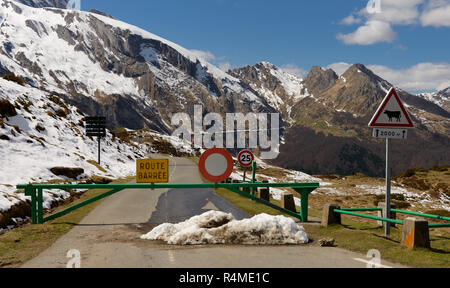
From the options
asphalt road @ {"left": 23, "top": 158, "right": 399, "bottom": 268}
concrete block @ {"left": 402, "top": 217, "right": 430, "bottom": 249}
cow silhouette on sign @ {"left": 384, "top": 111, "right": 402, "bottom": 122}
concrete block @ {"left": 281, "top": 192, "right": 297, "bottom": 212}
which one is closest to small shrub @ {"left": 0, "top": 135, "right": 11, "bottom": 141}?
asphalt road @ {"left": 23, "top": 158, "right": 399, "bottom": 268}

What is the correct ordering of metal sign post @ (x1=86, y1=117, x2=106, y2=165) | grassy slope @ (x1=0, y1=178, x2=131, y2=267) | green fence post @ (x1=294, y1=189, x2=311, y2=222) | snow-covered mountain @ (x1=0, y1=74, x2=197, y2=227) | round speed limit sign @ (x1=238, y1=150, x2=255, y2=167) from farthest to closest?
1. metal sign post @ (x1=86, y1=117, x2=106, y2=165)
2. snow-covered mountain @ (x1=0, y1=74, x2=197, y2=227)
3. round speed limit sign @ (x1=238, y1=150, x2=255, y2=167)
4. green fence post @ (x1=294, y1=189, x2=311, y2=222)
5. grassy slope @ (x1=0, y1=178, x2=131, y2=267)

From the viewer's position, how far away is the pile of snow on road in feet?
30.3

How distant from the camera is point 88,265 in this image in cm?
723

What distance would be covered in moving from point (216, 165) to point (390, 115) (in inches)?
218

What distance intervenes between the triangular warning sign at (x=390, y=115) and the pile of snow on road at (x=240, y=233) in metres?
3.91

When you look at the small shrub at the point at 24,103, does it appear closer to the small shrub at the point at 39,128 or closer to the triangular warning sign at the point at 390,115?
the small shrub at the point at 39,128

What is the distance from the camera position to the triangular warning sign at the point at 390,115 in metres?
10.0

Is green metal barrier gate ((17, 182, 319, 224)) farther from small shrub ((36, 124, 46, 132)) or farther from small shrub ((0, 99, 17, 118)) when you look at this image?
small shrub ((36, 124, 46, 132))

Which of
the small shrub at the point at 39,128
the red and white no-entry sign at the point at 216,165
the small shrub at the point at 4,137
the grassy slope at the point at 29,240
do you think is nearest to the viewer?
the grassy slope at the point at 29,240

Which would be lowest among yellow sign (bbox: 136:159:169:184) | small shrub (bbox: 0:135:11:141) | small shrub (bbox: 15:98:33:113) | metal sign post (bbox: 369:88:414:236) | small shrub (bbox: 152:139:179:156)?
small shrub (bbox: 152:139:179:156)

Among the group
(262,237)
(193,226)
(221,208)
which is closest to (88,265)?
(193,226)

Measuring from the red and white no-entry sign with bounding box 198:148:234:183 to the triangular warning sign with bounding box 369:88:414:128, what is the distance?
463 cm

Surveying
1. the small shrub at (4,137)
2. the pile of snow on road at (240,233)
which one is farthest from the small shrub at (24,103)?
the pile of snow on road at (240,233)
